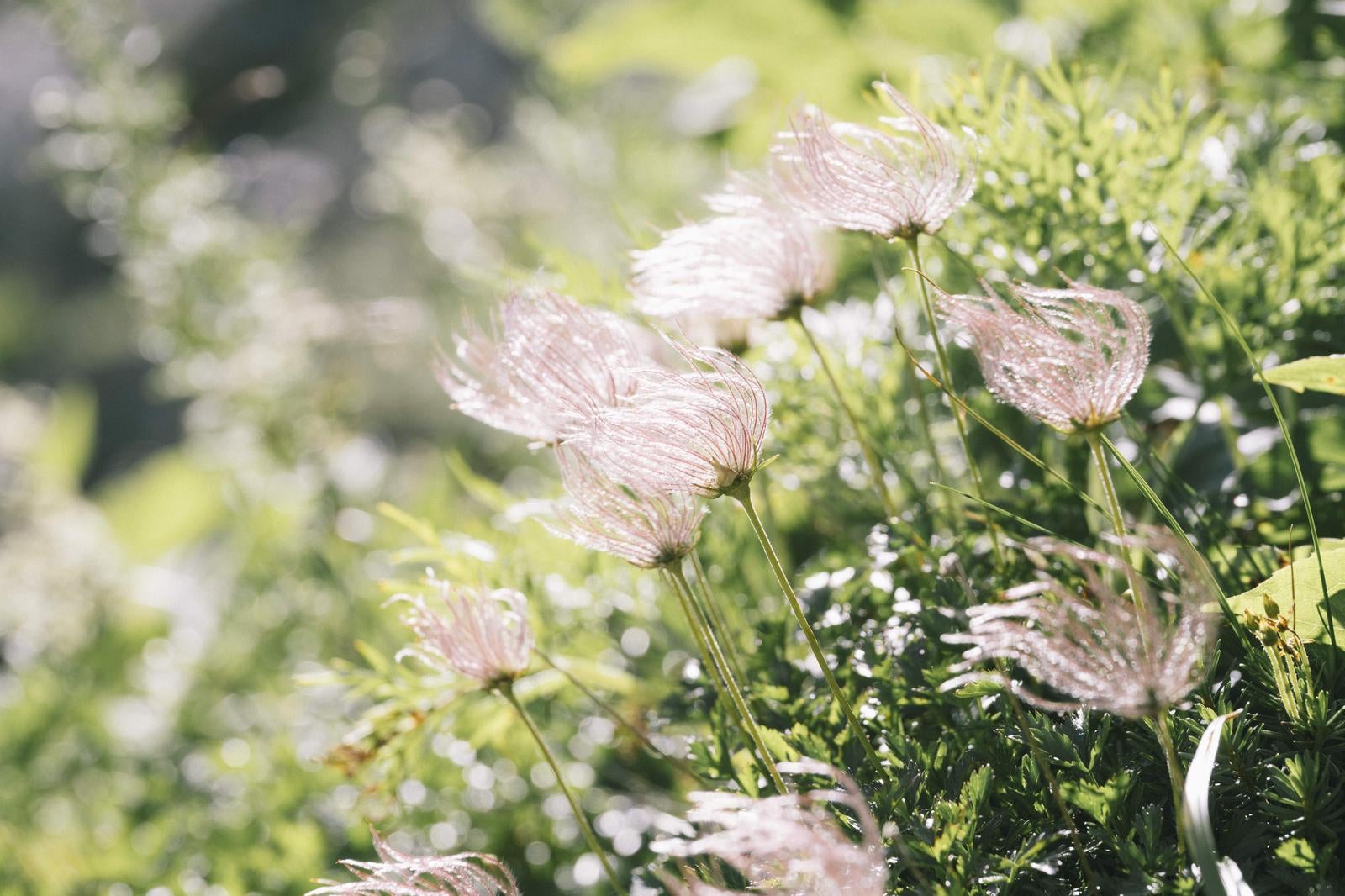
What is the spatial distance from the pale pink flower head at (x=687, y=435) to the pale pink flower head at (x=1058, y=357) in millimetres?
134

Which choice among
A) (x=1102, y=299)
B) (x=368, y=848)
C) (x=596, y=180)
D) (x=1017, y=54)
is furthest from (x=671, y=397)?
(x=596, y=180)

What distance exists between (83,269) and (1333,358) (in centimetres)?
868

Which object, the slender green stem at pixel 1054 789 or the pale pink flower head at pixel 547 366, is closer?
the slender green stem at pixel 1054 789

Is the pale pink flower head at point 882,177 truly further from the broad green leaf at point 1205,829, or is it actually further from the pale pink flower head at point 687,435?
the broad green leaf at point 1205,829

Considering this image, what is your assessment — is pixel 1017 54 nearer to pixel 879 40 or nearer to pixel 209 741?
pixel 879 40

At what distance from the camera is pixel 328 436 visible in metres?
1.71

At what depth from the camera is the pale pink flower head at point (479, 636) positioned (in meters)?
0.61

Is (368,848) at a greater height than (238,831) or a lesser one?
greater

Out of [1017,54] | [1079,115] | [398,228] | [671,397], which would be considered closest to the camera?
[671,397]

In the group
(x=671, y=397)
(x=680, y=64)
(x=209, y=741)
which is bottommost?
(x=209, y=741)

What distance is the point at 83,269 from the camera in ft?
25.4

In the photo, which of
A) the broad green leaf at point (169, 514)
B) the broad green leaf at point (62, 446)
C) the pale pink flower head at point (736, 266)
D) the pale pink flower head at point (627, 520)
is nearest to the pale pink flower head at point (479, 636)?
the pale pink flower head at point (627, 520)

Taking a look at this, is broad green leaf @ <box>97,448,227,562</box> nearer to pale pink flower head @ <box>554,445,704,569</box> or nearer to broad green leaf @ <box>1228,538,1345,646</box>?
pale pink flower head @ <box>554,445,704,569</box>

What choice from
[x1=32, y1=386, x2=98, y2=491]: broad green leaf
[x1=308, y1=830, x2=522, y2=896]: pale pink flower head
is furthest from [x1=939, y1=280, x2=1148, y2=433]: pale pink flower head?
[x1=32, y1=386, x2=98, y2=491]: broad green leaf
